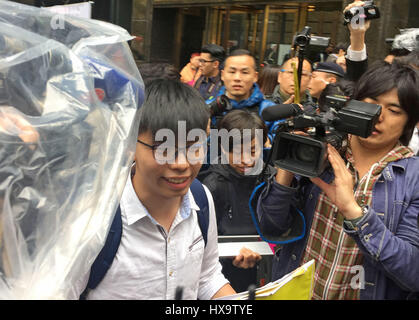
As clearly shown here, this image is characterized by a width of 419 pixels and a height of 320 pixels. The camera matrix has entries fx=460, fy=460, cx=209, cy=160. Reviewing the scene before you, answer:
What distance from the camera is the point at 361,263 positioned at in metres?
1.70

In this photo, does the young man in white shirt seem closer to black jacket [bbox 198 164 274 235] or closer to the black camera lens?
the black camera lens

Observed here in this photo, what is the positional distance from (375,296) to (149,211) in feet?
2.90

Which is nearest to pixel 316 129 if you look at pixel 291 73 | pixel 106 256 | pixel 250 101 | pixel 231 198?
pixel 106 256

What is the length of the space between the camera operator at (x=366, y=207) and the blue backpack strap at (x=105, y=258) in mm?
696

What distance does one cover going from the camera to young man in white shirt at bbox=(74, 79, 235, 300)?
1.25 metres

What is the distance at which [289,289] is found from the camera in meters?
1.13

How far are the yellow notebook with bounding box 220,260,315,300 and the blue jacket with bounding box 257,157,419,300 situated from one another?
445 mm

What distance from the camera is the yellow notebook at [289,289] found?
1079 mm

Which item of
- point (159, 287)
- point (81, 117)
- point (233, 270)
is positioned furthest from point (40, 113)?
point (233, 270)

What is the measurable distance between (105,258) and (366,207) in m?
0.88

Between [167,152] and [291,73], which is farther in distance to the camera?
[291,73]

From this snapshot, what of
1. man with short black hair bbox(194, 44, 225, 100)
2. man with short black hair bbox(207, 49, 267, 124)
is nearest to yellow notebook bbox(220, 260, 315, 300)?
man with short black hair bbox(207, 49, 267, 124)

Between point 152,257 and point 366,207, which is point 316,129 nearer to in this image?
point 366,207

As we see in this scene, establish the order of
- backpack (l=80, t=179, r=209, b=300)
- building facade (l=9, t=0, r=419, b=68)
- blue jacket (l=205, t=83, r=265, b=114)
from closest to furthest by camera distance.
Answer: backpack (l=80, t=179, r=209, b=300) < blue jacket (l=205, t=83, r=265, b=114) < building facade (l=9, t=0, r=419, b=68)
